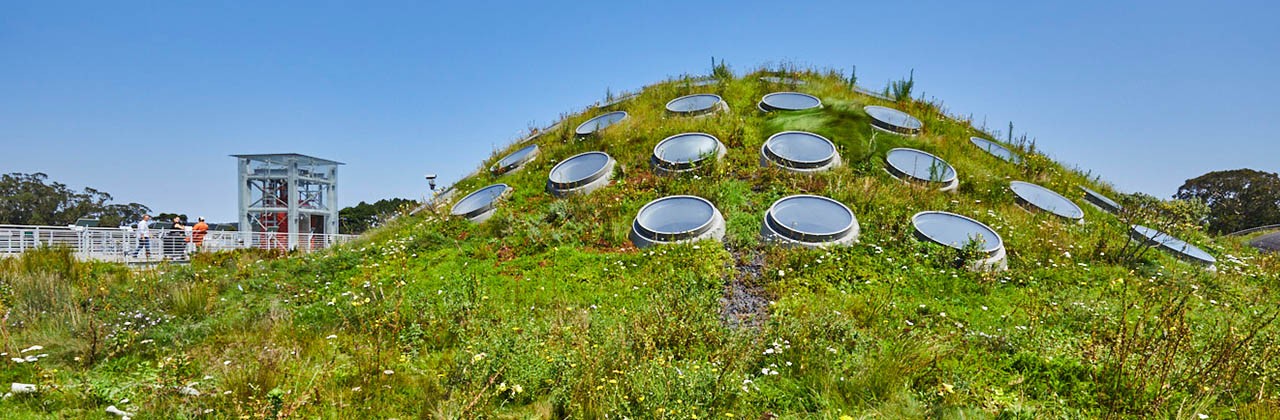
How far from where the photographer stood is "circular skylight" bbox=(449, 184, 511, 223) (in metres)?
11.6

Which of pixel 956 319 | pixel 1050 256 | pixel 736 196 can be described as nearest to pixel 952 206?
pixel 1050 256

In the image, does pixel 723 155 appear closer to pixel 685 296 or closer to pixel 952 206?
pixel 952 206

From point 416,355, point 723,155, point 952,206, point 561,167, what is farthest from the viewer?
point 561,167

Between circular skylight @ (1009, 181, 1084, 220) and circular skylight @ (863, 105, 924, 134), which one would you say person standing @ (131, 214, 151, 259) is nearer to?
circular skylight @ (863, 105, 924, 134)

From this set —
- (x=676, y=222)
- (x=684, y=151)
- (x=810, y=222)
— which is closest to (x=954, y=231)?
(x=810, y=222)

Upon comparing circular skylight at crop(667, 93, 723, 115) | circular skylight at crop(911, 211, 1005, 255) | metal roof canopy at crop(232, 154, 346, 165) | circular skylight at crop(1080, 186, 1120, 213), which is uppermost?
metal roof canopy at crop(232, 154, 346, 165)

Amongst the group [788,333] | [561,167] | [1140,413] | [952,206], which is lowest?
[1140,413]

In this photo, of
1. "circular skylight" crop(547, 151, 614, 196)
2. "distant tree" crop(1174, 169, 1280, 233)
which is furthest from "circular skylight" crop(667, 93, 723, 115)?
"distant tree" crop(1174, 169, 1280, 233)

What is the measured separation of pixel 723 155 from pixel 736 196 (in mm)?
1747

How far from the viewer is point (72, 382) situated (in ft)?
14.0

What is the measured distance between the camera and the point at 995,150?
45.9 ft

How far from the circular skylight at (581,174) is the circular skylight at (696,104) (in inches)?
129

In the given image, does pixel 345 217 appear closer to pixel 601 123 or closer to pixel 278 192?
pixel 278 192

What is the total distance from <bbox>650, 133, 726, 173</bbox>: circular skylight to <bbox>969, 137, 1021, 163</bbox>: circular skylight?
7.17m
